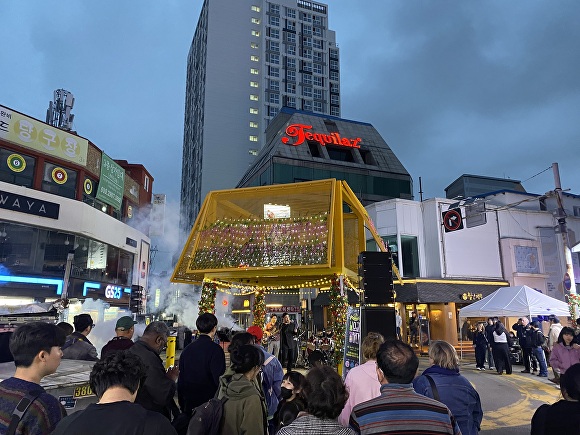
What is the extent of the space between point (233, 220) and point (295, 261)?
2.60 metres

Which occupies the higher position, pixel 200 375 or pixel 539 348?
pixel 200 375

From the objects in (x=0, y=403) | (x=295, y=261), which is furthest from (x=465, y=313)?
(x=0, y=403)

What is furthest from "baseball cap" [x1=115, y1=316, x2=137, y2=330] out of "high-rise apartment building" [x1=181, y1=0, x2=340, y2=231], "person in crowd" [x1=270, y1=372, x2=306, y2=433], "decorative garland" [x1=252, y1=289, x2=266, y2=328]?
"high-rise apartment building" [x1=181, y1=0, x2=340, y2=231]

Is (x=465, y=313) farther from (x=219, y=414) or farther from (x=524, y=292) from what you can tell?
(x=219, y=414)

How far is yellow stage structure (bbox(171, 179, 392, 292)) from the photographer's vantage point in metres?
11.0

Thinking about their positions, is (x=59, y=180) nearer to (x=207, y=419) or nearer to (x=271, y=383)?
(x=271, y=383)

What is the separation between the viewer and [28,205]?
24.3 metres

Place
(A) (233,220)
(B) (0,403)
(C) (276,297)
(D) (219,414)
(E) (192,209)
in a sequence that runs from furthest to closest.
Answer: (E) (192,209) → (C) (276,297) → (A) (233,220) → (D) (219,414) → (B) (0,403)

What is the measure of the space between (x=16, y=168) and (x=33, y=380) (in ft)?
90.4

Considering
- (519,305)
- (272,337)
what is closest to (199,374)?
(272,337)

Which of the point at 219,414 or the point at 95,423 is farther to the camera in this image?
the point at 219,414

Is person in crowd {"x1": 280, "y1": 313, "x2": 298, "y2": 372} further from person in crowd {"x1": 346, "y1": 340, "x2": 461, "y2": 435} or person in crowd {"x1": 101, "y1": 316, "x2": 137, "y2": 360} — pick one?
person in crowd {"x1": 346, "y1": 340, "x2": 461, "y2": 435}

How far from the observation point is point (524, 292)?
51.3 ft

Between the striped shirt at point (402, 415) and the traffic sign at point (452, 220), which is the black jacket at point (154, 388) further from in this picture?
the traffic sign at point (452, 220)
